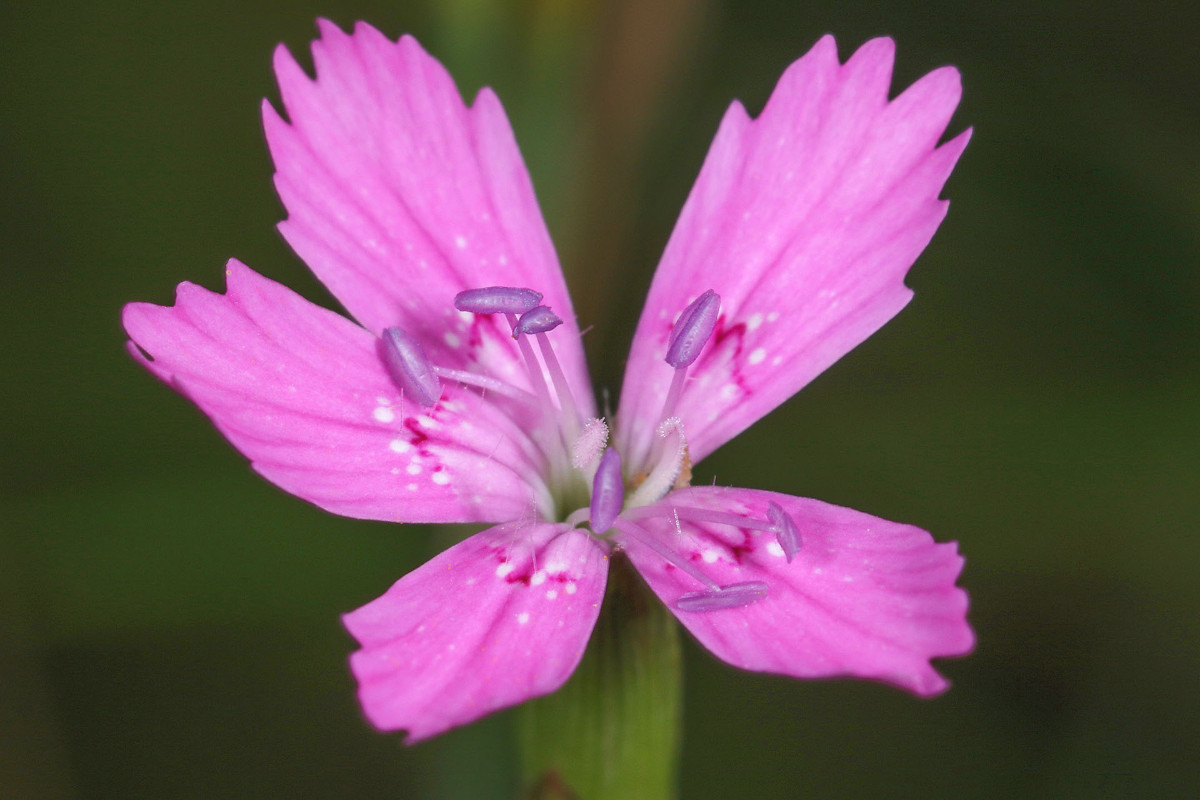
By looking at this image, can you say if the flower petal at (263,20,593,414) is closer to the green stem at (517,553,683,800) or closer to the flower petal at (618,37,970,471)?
the flower petal at (618,37,970,471)

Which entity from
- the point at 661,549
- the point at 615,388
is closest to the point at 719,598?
the point at 661,549

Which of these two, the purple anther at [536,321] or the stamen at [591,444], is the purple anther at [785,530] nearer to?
the stamen at [591,444]

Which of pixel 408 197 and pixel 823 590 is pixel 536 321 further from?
pixel 823 590

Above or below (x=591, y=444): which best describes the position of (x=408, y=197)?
above

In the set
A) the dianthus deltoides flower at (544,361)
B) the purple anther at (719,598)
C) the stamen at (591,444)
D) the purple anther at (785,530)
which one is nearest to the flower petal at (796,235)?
the dianthus deltoides flower at (544,361)

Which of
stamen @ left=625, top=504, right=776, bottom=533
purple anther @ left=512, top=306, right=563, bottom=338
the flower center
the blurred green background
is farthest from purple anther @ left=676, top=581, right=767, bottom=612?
the blurred green background

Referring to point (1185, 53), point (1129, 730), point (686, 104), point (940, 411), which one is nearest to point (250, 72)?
point (686, 104)

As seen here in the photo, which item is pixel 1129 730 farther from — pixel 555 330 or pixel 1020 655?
pixel 555 330
